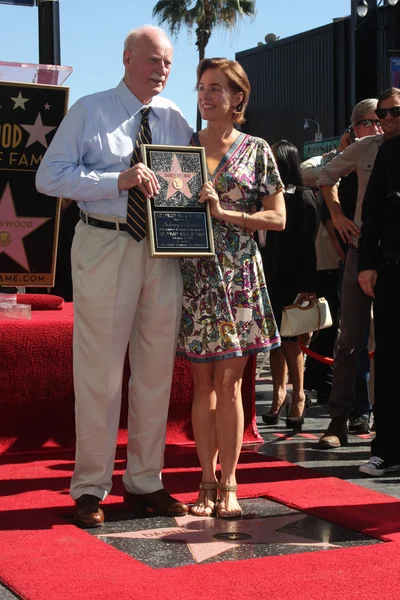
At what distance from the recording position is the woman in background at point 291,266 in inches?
281

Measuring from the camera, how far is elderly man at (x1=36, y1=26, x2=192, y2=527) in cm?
446

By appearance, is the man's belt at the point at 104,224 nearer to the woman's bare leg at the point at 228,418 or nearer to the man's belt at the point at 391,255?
the woman's bare leg at the point at 228,418

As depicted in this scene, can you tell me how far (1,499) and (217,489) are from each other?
39.1 inches

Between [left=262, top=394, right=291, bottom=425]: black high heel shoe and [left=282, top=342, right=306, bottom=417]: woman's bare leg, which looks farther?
[left=262, top=394, right=291, bottom=425]: black high heel shoe

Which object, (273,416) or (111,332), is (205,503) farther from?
(273,416)

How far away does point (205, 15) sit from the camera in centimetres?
3928

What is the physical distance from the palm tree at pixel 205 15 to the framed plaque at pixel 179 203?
115 ft

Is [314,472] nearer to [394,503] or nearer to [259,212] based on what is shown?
[394,503]

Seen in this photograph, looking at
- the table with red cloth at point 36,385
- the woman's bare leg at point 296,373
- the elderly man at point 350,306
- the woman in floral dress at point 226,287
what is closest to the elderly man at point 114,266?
the woman in floral dress at point 226,287

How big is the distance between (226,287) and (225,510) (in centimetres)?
95

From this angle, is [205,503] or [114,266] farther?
[205,503]

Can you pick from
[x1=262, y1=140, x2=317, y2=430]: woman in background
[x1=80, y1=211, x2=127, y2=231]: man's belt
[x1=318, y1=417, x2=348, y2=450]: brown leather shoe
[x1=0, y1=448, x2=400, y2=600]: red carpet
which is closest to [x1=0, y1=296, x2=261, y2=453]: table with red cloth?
[x1=0, y1=448, x2=400, y2=600]: red carpet

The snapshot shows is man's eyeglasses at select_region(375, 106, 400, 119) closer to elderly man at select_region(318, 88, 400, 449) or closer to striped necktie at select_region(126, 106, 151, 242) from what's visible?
elderly man at select_region(318, 88, 400, 449)

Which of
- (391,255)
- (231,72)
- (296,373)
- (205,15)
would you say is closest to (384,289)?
(391,255)
